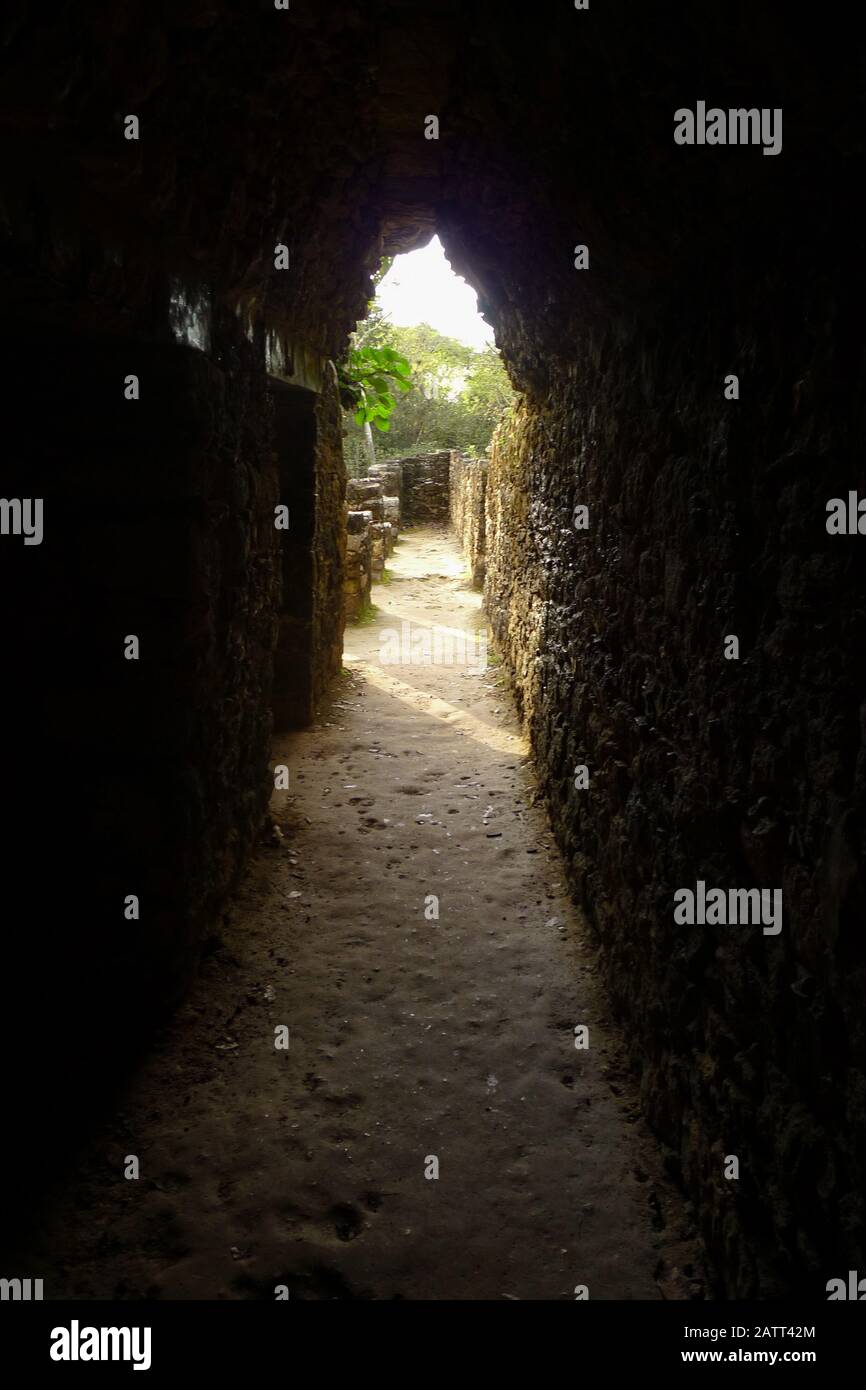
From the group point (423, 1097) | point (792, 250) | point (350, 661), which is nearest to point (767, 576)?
point (792, 250)

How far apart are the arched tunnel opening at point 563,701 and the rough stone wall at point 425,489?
16.9 meters

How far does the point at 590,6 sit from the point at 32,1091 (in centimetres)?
320

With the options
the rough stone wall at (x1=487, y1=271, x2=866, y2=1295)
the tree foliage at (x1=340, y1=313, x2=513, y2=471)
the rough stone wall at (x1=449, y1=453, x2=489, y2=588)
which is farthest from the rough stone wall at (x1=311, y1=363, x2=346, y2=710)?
the tree foliage at (x1=340, y1=313, x2=513, y2=471)

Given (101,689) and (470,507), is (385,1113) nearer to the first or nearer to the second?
(101,689)

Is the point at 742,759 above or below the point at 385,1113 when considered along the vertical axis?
above

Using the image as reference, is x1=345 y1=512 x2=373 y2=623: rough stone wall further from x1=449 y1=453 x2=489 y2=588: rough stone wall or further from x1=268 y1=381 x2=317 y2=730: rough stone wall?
x1=268 y1=381 x2=317 y2=730: rough stone wall

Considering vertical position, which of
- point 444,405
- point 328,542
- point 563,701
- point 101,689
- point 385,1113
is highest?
point 444,405

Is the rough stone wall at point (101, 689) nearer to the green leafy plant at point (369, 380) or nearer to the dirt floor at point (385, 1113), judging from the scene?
the dirt floor at point (385, 1113)

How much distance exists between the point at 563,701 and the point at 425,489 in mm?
17524

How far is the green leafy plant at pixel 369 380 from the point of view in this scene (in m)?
6.87

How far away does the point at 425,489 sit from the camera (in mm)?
21188

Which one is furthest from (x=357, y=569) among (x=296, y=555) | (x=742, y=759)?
(x=742, y=759)

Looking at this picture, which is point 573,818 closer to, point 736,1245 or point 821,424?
point 736,1245

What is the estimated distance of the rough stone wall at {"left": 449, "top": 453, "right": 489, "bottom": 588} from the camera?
12211mm
